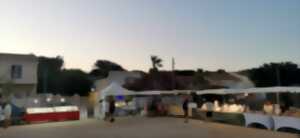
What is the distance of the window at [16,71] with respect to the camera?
29.7m

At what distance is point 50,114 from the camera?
2006 cm

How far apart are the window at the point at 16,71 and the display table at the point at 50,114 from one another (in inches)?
436

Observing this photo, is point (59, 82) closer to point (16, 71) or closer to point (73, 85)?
point (73, 85)

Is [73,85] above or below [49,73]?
below

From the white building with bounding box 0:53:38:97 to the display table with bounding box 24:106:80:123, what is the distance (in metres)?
9.78

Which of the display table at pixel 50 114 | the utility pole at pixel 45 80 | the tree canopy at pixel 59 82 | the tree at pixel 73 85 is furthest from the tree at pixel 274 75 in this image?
the display table at pixel 50 114

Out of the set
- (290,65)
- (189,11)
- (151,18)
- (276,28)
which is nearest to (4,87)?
(151,18)

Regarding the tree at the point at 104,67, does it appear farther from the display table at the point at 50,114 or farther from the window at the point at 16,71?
the display table at the point at 50,114

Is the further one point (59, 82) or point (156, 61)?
point (156, 61)

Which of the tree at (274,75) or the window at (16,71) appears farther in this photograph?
the tree at (274,75)

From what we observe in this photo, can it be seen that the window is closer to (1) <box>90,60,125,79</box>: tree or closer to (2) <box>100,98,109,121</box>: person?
(2) <box>100,98,109,121</box>: person

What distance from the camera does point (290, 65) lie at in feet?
166

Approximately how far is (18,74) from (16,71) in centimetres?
33

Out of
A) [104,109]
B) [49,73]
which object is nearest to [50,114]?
[104,109]
